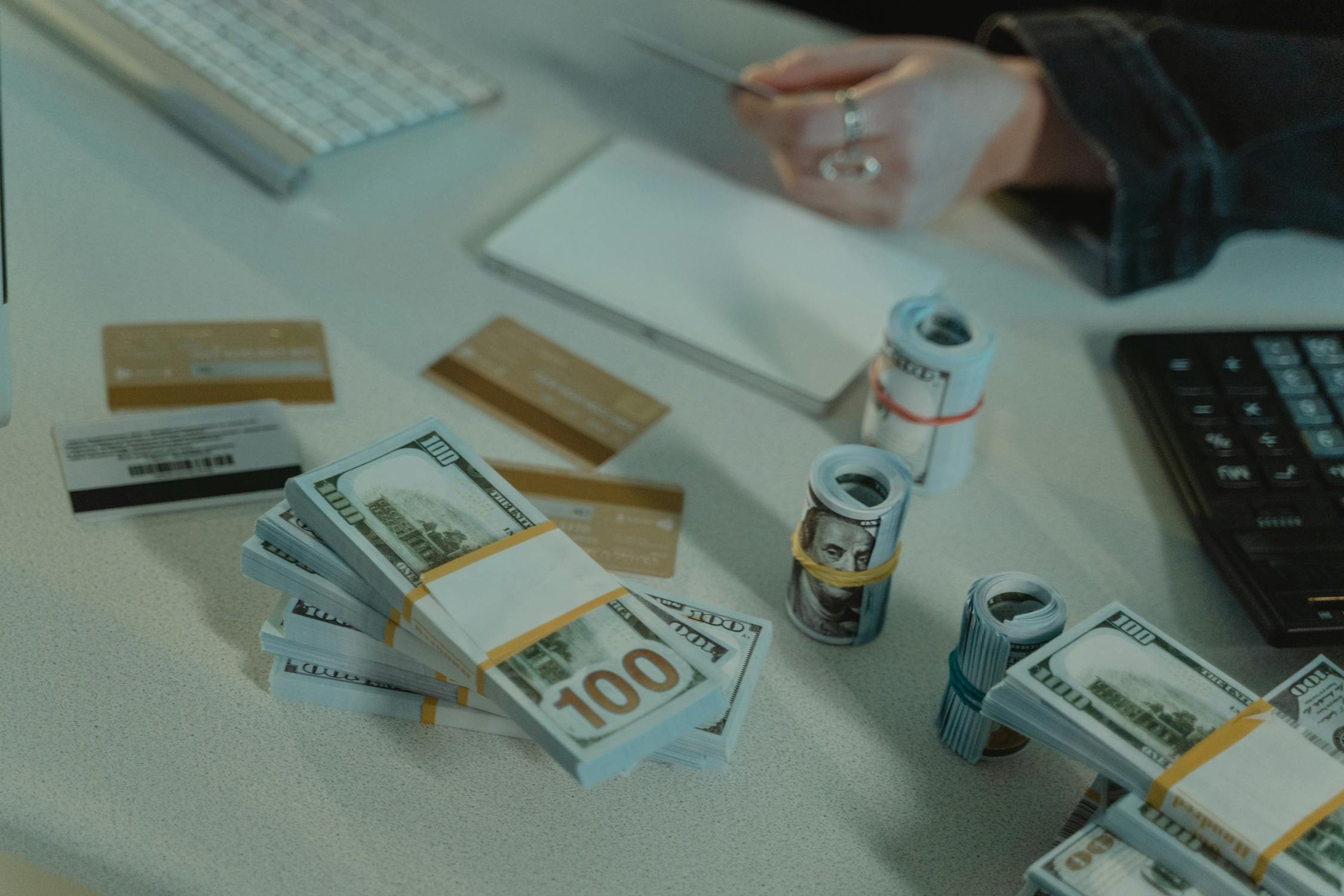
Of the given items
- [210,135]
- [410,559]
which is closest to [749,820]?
[410,559]

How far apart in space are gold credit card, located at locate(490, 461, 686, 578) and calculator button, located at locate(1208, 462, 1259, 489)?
0.34 m

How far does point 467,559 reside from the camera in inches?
23.1

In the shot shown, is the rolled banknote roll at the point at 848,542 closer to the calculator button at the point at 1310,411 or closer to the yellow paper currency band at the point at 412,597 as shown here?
the yellow paper currency band at the point at 412,597

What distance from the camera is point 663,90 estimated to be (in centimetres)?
115

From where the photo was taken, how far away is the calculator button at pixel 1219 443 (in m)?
0.77

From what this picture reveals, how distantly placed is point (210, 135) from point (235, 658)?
0.52 m

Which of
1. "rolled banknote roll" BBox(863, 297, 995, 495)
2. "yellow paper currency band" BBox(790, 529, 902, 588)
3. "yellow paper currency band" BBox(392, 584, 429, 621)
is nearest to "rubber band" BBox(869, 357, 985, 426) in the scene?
"rolled banknote roll" BBox(863, 297, 995, 495)

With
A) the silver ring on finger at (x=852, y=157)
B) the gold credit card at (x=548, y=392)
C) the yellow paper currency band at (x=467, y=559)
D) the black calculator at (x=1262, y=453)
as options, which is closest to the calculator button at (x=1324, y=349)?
the black calculator at (x=1262, y=453)

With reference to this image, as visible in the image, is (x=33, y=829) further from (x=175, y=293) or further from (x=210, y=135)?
(x=210, y=135)

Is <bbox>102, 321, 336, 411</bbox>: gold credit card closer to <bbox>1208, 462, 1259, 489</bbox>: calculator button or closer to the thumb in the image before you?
the thumb

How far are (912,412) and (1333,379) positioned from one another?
1.04 ft

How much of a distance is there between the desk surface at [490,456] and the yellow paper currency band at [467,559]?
0.10 meters

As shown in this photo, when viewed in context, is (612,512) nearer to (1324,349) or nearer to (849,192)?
(849,192)

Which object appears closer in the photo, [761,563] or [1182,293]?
[761,563]
